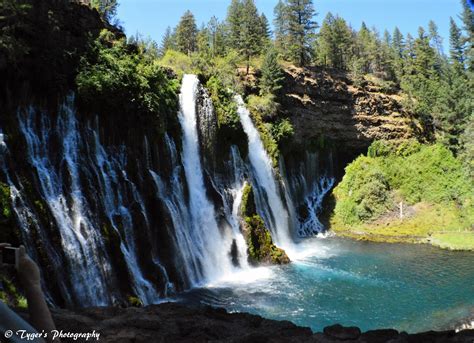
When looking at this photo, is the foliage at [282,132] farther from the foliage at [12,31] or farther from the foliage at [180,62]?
the foliage at [12,31]

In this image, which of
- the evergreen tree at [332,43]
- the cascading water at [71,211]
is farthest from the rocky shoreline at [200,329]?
the evergreen tree at [332,43]

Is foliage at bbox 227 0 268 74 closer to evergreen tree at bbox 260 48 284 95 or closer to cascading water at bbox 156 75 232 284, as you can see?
evergreen tree at bbox 260 48 284 95

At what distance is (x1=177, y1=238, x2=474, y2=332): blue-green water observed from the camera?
55.7ft

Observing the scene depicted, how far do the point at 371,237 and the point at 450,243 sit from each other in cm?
610

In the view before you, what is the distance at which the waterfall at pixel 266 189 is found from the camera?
99.2ft

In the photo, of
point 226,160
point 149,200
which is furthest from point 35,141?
point 226,160

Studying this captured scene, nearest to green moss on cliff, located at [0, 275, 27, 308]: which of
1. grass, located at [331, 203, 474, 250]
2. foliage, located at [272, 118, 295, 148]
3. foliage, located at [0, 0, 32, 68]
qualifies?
foliage, located at [0, 0, 32, 68]

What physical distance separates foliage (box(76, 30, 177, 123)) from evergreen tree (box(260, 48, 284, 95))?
17.2m

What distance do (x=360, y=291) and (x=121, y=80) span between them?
1538 cm

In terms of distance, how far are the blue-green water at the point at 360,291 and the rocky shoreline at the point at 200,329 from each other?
9124 millimetres

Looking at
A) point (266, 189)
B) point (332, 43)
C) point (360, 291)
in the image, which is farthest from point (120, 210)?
point (332, 43)

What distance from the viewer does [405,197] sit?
39.2 m

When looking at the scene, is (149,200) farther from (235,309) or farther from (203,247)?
(235,309)

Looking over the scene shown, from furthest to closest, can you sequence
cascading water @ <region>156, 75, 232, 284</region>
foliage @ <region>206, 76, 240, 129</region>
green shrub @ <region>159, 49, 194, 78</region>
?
1. green shrub @ <region>159, 49, 194, 78</region>
2. foliage @ <region>206, 76, 240, 129</region>
3. cascading water @ <region>156, 75, 232, 284</region>
